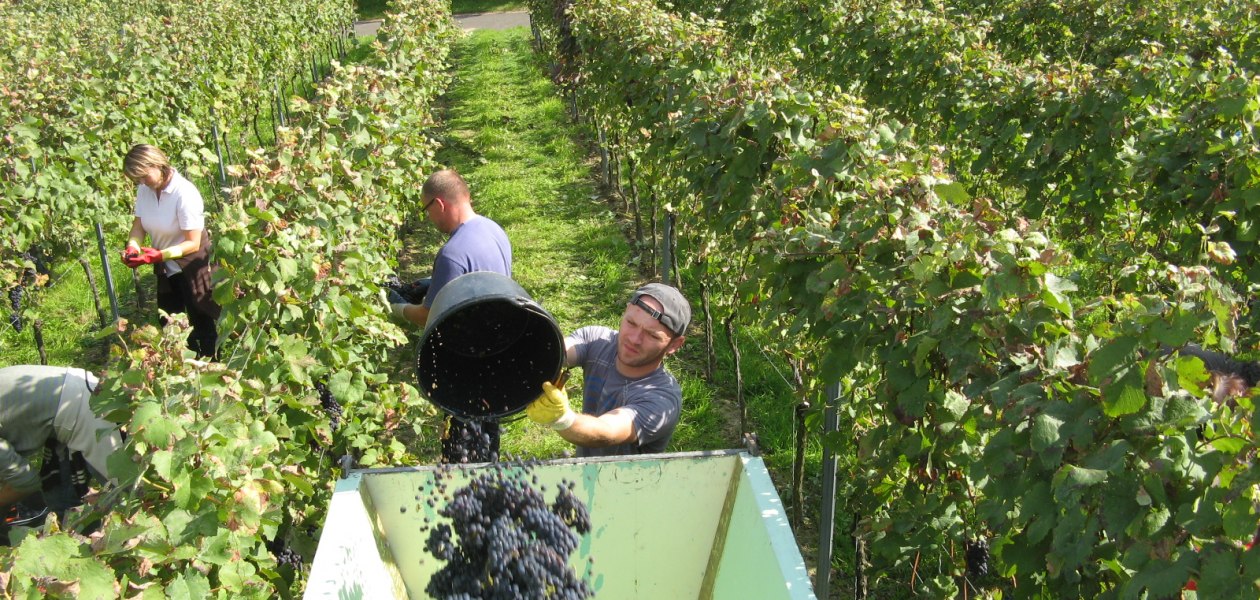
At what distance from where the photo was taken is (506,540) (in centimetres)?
216

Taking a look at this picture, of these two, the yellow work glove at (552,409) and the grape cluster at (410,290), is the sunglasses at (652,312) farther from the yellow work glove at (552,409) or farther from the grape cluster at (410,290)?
the grape cluster at (410,290)

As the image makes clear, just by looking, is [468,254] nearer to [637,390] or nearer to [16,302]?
[637,390]

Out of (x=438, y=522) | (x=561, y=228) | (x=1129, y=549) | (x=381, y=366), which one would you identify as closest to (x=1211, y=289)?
(x=1129, y=549)

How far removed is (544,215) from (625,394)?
5380mm

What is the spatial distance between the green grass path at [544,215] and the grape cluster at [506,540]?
A: 5.16 ft

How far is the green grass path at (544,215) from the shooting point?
4930 mm

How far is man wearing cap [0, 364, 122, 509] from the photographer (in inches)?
129

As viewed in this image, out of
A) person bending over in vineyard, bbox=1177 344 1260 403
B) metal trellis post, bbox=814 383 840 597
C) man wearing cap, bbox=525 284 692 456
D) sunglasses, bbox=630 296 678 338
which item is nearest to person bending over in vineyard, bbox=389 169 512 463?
man wearing cap, bbox=525 284 692 456

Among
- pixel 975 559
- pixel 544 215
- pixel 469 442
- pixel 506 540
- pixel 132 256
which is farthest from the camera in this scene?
pixel 544 215

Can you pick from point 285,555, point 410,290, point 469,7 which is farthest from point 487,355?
point 469,7

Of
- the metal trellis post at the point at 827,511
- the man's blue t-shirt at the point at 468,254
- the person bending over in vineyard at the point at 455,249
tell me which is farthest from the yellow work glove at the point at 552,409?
the man's blue t-shirt at the point at 468,254

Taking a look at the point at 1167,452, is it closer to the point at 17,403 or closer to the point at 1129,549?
the point at 1129,549

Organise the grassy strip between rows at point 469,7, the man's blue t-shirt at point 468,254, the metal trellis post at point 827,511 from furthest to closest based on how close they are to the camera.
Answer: the grassy strip between rows at point 469,7 → the man's blue t-shirt at point 468,254 → the metal trellis post at point 827,511

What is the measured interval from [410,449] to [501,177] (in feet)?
16.3
